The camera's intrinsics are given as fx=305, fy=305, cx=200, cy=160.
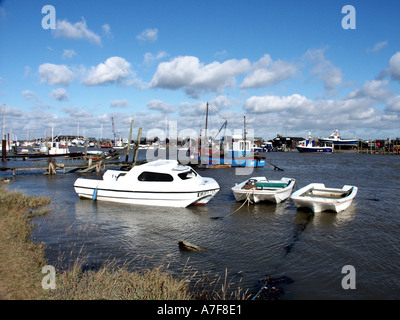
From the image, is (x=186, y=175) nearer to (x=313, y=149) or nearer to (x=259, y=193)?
(x=259, y=193)

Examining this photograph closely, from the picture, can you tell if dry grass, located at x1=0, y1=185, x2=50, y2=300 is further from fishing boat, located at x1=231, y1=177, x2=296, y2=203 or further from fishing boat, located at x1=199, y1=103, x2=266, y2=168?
fishing boat, located at x1=199, y1=103, x2=266, y2=168

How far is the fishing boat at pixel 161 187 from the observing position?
51.4 ft

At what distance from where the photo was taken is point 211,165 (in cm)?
4656

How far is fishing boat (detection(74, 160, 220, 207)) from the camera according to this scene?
1568 cm

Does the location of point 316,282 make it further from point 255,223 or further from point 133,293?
point 255,223

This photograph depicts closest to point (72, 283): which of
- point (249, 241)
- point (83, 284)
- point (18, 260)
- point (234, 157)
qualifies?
point (83, 284)

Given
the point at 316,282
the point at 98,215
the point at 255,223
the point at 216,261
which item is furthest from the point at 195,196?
the point at 316,282

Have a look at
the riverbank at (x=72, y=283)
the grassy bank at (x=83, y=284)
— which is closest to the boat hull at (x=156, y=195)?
the grassy bank at (x=83, y=284)

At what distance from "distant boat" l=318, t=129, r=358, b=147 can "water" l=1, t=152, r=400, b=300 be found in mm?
129888

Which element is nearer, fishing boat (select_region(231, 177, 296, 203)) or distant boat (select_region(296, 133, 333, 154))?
fishing boat (select_region(231, 177, 296, 203))

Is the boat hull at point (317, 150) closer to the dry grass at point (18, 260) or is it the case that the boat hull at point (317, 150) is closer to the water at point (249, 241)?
the water at point (249, 241)

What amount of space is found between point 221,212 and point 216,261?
687 cm

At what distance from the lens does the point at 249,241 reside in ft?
36.3

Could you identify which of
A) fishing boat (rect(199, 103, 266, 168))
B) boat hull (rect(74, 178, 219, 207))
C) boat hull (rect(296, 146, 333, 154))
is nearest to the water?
boat hull (rect(74, 178, 219, 207))
